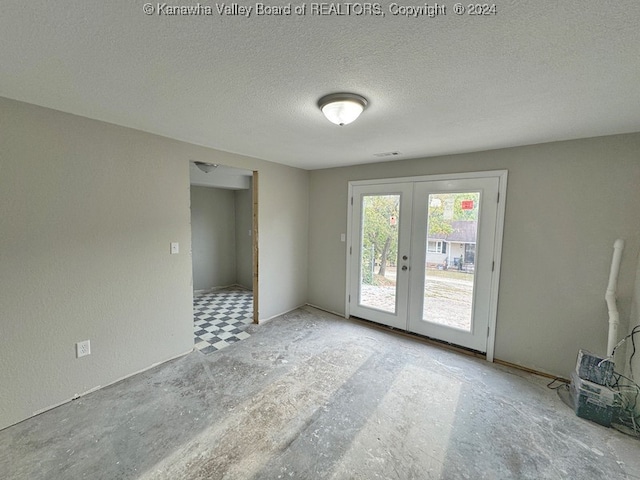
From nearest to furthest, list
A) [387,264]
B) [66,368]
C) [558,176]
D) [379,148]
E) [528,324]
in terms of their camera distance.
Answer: [66,368] < [558,176] < [528,324] < [379,148] < [387,264]

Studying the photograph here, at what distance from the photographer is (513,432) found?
6.06 feet

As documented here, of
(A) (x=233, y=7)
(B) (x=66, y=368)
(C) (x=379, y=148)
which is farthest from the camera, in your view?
(C) (x=379, y=148)

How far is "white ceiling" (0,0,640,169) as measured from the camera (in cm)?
99

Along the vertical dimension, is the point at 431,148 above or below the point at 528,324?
above

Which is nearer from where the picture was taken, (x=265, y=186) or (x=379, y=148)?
(x=379, y=148)

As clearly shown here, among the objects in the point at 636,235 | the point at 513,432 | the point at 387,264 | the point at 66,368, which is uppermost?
the point at 636,235

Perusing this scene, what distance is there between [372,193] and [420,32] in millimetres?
2511

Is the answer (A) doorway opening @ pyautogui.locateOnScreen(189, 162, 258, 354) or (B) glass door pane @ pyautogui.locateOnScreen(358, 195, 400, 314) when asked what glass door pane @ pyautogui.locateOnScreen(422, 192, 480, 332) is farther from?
(A) doorway opening @ pyautogui.locateOnScreen(189, 162, 258, 354)

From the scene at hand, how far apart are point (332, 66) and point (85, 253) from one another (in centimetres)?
233

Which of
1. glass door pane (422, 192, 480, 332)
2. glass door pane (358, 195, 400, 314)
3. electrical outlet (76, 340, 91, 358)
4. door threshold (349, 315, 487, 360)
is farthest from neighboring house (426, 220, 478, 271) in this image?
electrical outlet (76, 340, 91, 358)

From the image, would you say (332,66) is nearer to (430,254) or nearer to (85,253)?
(85,253)

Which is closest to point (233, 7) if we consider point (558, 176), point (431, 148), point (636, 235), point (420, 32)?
point (420, 32)

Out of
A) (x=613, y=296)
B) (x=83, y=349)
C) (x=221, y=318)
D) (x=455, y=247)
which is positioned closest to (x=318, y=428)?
(x=83, y=349)

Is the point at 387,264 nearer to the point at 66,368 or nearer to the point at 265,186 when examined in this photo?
the point at 265,186
